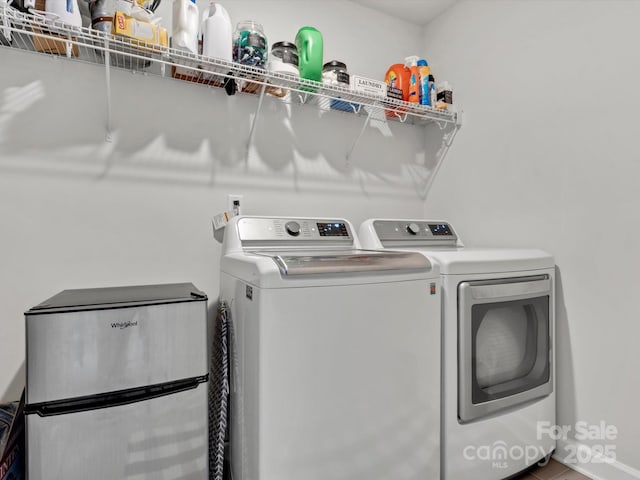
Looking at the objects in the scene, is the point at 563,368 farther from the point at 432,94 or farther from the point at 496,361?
the point at 432,94

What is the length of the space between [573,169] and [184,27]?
188cm

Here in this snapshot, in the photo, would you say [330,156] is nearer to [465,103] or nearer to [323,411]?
[465,103]

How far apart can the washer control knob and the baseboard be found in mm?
1652

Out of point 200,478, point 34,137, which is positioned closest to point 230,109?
point 34,137

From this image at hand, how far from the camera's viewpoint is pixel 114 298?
4.08ft

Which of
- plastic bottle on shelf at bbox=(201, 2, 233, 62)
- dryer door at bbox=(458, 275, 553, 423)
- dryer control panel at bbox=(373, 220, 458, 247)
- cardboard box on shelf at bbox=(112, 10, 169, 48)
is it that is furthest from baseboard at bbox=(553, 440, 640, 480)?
cardboard box on shelf at bbox=(112, 10, 169, 48)

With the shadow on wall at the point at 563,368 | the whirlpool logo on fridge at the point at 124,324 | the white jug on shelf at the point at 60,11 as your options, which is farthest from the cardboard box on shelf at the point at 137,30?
the shadow on wall at the point at 563,368

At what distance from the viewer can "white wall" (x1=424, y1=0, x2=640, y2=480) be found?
1.57 meters

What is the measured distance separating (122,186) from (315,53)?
3.74 ft

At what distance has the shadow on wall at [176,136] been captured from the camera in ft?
5.07

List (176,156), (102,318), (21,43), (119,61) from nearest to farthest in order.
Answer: (102,318) < (21,43) < (119,61) < (176,156)

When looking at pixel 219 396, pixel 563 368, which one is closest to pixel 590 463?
pixel 563 368

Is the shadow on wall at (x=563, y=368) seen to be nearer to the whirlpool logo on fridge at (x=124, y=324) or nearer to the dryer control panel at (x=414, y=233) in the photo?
the dryer control panel at (x=414, y=233)

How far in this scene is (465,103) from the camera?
229cm
